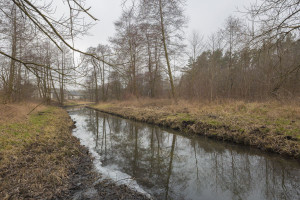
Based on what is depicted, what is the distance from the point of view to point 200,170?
4.06 metres

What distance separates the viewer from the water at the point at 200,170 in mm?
3105

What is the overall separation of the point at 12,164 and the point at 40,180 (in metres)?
1.06

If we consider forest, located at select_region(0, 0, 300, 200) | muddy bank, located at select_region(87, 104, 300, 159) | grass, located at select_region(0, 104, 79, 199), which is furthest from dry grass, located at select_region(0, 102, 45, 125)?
muddy bank, located at select_region(87, 104, 300, 159)

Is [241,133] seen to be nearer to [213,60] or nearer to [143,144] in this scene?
[143,144]

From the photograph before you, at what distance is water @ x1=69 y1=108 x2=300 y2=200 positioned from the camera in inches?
122

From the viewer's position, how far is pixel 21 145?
450cm

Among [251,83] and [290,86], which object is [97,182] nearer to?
[290,86]

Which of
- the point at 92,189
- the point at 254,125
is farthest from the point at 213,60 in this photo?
the point at 92,189

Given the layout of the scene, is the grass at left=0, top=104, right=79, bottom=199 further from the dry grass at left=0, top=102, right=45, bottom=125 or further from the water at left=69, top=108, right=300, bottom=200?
the dry grass at left=0, top=102, right=45, bottom=125

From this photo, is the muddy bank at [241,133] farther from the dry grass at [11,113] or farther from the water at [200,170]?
the dry grass at [11,113]

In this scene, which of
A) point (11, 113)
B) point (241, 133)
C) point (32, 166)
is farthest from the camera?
point (11, 113)

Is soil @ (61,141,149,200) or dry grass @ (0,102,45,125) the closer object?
soil @ (61,141,149,200)

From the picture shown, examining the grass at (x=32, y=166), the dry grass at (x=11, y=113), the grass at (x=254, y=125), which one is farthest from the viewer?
the dry grass at (x=11, y=113)

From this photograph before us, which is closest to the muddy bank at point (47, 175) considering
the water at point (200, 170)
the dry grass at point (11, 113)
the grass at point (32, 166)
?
the grass at point (32, 166)
